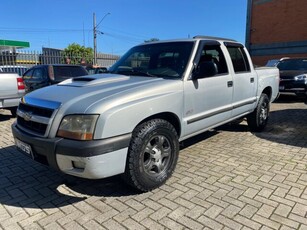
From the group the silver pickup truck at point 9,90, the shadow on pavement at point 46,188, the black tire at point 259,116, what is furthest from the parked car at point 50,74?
the black tire at point 259,116

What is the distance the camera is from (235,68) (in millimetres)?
4867

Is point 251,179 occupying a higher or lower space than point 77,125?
lower

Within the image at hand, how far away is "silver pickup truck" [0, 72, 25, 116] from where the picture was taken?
6.90m

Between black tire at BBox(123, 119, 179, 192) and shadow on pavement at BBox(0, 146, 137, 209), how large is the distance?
28 cm

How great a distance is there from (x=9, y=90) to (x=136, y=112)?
214 inches

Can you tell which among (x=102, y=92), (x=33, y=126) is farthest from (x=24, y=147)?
(x=102, y=92)

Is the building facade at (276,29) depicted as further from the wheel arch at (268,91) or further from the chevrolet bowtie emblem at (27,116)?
the chevrolet bowtie emblem at (27,116)

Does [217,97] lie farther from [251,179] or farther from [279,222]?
[279,222]

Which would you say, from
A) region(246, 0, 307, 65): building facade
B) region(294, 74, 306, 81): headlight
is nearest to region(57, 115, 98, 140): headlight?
region(294, 74, 306, 81): headlight

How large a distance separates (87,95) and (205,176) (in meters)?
1.96

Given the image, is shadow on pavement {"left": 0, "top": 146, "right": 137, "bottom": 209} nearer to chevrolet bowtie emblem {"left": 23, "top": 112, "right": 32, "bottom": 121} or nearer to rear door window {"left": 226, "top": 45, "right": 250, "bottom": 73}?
chevrolet bowtie emblem {"left": 23, "top": 112, "right": 32, "bottom": 121}

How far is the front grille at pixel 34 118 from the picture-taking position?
2900 mm

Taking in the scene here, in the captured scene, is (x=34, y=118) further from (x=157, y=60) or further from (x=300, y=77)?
(x=300, y=77)

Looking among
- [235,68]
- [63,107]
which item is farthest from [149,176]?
[235,68]
